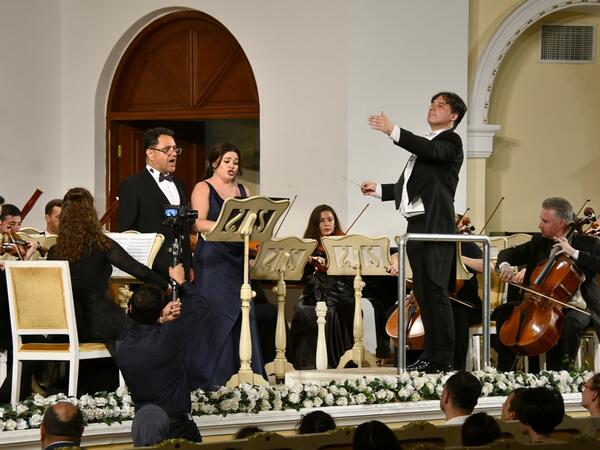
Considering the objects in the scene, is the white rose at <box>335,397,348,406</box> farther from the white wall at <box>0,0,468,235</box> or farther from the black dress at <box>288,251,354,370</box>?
the white wall at <box>0,0,468,235</box>

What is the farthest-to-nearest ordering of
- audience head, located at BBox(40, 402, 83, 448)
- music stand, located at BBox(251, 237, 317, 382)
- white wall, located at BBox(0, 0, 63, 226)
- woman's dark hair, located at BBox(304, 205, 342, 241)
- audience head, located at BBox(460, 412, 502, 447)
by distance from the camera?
white wall, located at BBox(0, 0, 63, 226) < woman's dark hair, located at BBox(304, 205, 342, 241) < music stand, located at BBox(251, 237, 317, 382) < audience head, located at BBox(40, 402, 83, 448) < audience head, located at BBox(460, 412, 502, 447)

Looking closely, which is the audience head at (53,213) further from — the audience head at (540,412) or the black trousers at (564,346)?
the audience head at (540,412)

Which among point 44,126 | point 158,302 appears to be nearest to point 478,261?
point 158,302

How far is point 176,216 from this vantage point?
235 inches

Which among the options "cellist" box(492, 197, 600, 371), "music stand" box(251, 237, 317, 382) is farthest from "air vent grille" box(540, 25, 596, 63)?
"music stand" box(251, 237, 317, 382)

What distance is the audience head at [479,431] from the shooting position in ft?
13.0

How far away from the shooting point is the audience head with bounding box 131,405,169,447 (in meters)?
4.48

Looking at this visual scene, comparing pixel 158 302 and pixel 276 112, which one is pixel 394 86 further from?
pixel 158 302

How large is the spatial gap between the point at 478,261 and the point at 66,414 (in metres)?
3.97

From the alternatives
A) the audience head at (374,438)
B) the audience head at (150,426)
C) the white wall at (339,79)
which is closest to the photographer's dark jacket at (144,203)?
the audience head at (150,426)

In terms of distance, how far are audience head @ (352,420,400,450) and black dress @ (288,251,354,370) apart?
4558 mm

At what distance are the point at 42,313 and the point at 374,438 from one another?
297cm

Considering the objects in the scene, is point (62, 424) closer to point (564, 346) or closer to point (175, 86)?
point (564, 346)

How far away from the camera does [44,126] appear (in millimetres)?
10711
